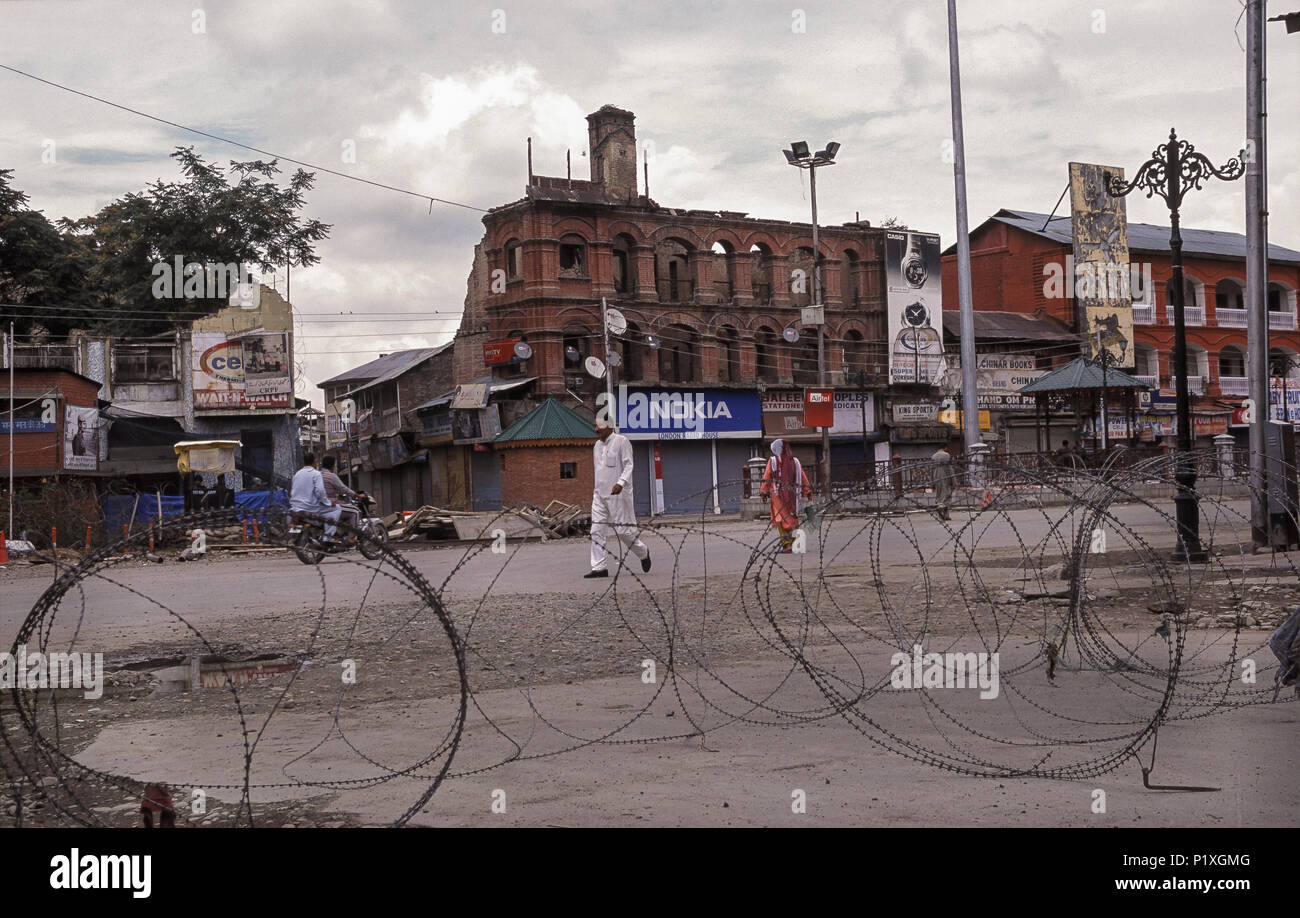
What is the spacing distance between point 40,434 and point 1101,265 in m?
42.5

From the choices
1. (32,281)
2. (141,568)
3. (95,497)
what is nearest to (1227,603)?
(141,568)

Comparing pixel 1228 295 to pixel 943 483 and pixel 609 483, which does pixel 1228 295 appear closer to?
pixel 943 483

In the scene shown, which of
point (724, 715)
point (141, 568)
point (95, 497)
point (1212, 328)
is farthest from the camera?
A: point (1212, 328)

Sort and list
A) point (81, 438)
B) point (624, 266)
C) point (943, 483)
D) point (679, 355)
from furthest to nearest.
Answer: point (679, 355)
point (624, 266)
point (81, 438)
point (943, 483)

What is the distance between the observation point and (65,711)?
7832 millimetres

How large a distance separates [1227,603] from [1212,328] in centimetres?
5001

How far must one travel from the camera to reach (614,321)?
42.2m

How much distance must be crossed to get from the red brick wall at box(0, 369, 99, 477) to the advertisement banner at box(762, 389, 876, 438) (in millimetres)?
24786

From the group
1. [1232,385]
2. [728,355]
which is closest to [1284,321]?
[1232,385]
